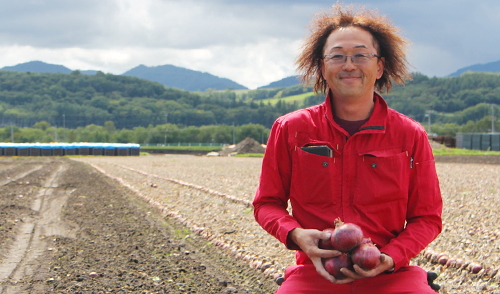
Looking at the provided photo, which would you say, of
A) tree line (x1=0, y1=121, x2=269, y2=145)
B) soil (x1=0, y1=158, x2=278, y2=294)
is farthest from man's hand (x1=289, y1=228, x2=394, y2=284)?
tree line (x1=0, y1=121, x2=269, y2=145)

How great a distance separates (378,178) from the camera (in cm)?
371

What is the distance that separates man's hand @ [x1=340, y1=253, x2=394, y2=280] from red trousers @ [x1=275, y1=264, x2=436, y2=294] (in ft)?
0.47

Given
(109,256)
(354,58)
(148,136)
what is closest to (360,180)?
(354,58)

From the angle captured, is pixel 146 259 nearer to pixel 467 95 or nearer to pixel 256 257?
pixel 256 257

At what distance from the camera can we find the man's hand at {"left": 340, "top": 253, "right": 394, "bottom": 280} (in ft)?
10.6

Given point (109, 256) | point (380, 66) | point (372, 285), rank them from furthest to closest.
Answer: point (109, 256) → point (380, 66) → point (372, 285)

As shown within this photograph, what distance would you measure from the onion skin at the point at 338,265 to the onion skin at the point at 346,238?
0.05 meters

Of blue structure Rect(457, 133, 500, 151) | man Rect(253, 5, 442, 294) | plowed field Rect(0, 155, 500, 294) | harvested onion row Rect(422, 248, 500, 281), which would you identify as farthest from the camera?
blue structure Rect(457, 133, 500, 151)

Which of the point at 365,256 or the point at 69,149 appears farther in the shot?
the point at 69,149

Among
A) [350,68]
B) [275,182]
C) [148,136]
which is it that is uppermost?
[350,68]

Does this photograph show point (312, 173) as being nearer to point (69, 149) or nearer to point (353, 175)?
point (353, 175)

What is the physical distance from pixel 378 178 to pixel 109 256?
18.8ft

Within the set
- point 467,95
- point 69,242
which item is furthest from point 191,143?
point 69,242

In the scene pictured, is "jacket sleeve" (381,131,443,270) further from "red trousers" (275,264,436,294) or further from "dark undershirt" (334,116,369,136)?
"dark undershirt" (334,116,369,136)
